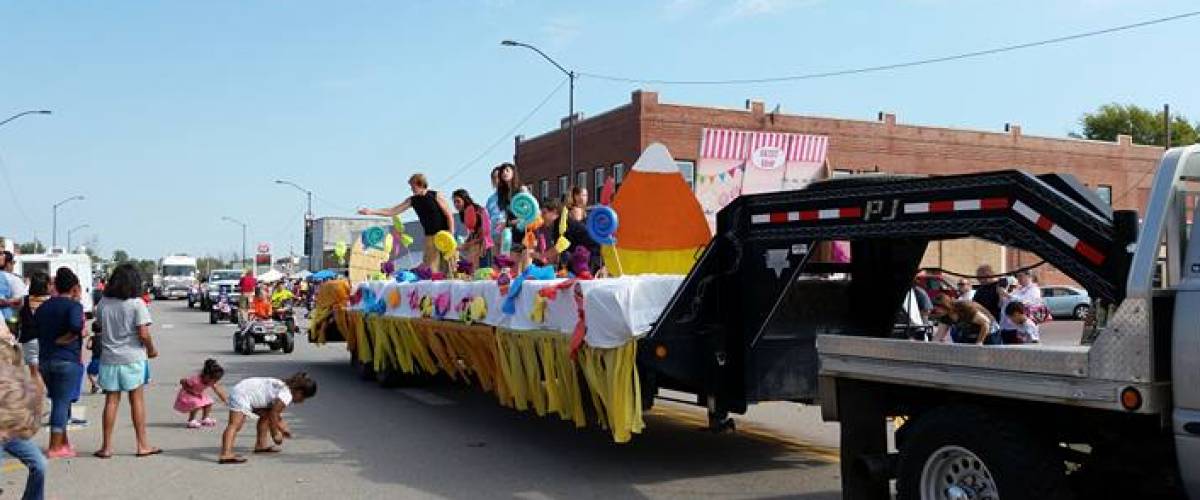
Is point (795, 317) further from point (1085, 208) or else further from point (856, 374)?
point (1085, 208)

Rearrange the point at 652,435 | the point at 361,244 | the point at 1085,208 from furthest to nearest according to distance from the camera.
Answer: the point at 361,244
the point at 652,435
the point at 1085,208

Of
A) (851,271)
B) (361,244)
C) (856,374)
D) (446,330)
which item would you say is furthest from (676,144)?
(856,374)

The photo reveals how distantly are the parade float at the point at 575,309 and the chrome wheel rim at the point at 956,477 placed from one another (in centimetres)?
249

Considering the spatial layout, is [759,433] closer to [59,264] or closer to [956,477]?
[956,477]

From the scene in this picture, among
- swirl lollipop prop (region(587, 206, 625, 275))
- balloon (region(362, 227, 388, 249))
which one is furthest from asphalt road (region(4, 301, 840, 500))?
balloon (region(362, 227, 388, 249))

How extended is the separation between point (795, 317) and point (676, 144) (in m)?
30.2

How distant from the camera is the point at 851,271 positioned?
7.67m

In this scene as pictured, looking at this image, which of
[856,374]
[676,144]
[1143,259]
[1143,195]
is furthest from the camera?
[1143,195]

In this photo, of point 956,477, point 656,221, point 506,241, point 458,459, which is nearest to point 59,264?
point 506,241

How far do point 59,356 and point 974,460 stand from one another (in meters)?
7.44

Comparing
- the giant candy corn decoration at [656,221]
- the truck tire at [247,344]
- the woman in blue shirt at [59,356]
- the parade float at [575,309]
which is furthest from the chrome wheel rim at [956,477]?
the truck tire at [247,344]

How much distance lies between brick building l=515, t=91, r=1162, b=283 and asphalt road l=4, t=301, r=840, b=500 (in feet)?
80.4

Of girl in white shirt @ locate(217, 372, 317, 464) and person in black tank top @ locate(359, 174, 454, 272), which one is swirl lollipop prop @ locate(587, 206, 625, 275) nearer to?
girl in white shirt @ locate(217, 372, 317, 464)

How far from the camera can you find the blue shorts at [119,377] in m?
8.59
